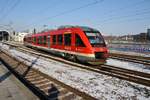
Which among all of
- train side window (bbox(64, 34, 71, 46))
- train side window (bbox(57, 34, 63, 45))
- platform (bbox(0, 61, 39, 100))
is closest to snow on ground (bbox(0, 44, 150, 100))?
platform (bbox(0, 61, 39, 100))

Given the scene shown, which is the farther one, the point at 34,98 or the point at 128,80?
the point at 128,80

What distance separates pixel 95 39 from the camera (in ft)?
46.9

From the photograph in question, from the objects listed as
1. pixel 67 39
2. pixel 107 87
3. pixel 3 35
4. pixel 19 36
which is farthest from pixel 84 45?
pixel 19 36

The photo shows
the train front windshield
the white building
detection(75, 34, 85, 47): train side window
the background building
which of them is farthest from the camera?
the white building

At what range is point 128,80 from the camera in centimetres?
958

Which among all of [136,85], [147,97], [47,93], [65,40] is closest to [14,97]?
[47,93]

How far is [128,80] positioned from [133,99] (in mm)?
2846

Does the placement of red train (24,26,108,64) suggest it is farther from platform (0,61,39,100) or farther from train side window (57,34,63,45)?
platform (0,61,39,100)

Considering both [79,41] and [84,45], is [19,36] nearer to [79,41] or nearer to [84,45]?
[79,41]

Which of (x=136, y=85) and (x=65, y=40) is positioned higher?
(x=65, y=40)

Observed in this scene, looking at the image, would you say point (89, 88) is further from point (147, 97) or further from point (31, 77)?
point (31, 77)

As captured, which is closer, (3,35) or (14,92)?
(14,92)

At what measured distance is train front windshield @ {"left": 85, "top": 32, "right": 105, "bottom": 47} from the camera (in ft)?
45.5

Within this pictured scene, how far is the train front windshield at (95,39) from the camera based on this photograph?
13882mm
